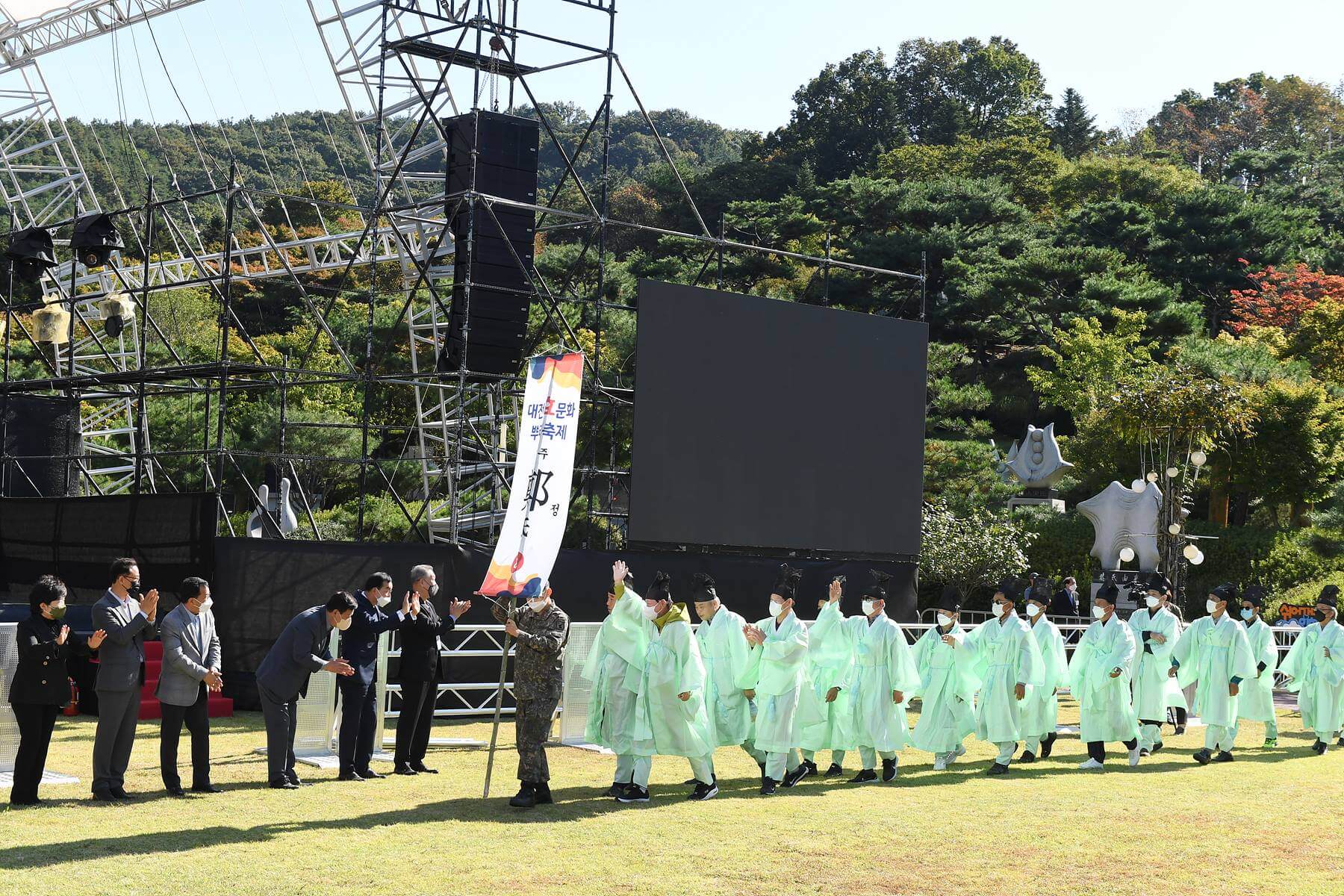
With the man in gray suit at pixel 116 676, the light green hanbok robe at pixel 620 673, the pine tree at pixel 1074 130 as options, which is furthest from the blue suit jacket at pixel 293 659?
the pine tree at pixel 1074 130

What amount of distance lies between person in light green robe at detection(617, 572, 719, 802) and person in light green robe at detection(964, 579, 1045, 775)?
9.14 feet

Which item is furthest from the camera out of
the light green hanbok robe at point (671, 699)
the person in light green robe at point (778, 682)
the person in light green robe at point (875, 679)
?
the person in light green robe at point (875, 679)

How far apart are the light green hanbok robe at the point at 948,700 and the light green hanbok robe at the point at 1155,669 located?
1914mm

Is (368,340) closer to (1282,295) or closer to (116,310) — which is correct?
(116,310)

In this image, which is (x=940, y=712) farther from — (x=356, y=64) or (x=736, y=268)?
(x=736, y=268)

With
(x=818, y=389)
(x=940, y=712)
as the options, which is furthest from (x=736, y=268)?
(x=940, y=712)

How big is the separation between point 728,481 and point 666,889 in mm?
8281

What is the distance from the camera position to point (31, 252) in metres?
16.7

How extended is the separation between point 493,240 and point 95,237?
16.6 feet

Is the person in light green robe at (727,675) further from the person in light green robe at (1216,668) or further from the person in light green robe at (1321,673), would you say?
the person in light green robe at (1321,673)

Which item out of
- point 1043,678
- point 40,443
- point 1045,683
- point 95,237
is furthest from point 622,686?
point 40,443

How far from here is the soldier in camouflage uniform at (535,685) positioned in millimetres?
7938

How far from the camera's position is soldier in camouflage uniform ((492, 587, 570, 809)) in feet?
26.0

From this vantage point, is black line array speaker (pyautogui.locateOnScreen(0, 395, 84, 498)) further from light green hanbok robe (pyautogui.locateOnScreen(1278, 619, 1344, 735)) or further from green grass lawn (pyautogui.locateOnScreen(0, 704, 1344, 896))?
light green hanbok robe (pyautogui.locateOnScreen(1278, 619, 1344, 735))
